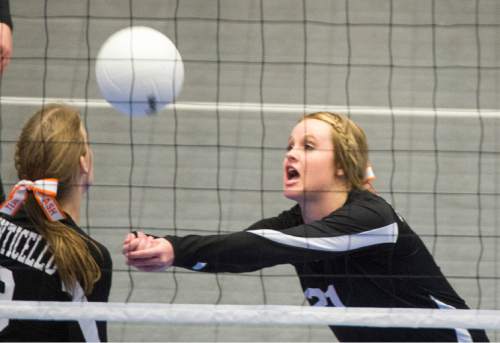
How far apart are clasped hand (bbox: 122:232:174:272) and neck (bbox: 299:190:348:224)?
0.65 m

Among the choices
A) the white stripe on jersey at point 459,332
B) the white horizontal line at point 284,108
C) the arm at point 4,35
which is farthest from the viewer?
the white horizontal line at point 284,108

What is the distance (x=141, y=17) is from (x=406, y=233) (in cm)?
445

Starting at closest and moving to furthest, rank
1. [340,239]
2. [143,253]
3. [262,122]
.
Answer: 1. [143,253]
2. [340,239]
3. [262,122]

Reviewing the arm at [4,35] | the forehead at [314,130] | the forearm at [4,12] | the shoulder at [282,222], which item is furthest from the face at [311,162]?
the forearm at [4,12]

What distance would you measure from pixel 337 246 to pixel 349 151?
0.43 metres

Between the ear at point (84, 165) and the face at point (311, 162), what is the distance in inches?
27.7

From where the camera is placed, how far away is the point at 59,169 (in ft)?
9.53

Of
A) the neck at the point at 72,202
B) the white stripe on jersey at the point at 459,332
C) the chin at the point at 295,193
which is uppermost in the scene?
the neck at the point at 72,202

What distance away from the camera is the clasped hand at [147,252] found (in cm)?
275

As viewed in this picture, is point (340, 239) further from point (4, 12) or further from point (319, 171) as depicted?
point (4, 12)

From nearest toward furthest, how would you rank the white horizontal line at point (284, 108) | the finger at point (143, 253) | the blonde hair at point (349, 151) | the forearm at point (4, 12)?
1. the finger at point (143, 253)
2. the blonde hair at point (349, 151)
3. the forearm at point (4, 12)
4. the white horizontal line at point (284, 108)

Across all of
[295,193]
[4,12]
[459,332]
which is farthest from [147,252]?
[4,12]

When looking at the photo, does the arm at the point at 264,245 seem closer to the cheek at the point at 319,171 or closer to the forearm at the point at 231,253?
the forearm at the point at 231,253

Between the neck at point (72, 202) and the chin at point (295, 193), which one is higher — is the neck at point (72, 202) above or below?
above
